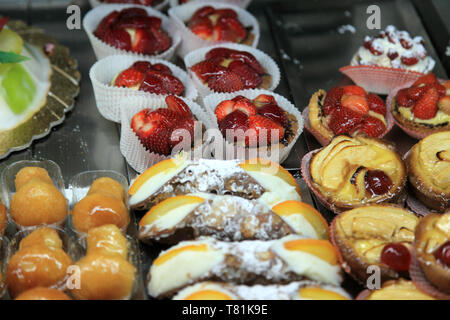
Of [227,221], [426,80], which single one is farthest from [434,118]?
[227,221]

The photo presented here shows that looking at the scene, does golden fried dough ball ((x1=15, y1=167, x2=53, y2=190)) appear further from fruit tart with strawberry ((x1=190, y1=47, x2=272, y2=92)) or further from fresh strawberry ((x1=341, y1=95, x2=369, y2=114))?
fresh strawberry ((x1=341, y1=95, x2=369, y2=114))

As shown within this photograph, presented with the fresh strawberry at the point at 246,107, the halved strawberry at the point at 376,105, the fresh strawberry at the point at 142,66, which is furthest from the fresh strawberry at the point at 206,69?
the halved strawberry at the point at 376,105

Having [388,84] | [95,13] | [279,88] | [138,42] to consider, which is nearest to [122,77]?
[138,42]

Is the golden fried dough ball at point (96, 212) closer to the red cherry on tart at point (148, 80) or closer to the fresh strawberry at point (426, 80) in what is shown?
the red cherry on tart at point (148, 80)

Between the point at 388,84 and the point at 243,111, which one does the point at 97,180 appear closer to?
the point at 243,111

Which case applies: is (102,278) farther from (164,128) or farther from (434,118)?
(434,118)
